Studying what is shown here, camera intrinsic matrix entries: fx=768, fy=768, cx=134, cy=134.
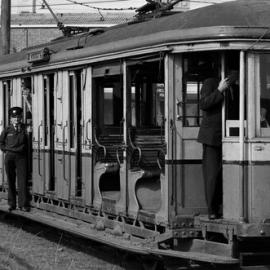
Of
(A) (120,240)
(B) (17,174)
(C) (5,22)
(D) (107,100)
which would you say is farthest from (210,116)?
(C) (5,22)

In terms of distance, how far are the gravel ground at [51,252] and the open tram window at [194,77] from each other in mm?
2151

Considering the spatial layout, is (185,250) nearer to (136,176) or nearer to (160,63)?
(136,176)

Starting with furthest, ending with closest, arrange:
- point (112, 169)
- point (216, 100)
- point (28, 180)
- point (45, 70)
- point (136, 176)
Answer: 1. point (28, 180)
2. point (45, 70)
3. point (112, 169)
4. point (136, 176)
5. point (216, 100)

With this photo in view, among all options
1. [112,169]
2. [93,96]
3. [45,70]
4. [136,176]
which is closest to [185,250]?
[136,176]

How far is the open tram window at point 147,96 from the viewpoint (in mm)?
9375

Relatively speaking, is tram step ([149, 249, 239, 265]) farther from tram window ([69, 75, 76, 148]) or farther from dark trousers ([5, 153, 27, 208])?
dark trousers ([5, 153, 27, 208])

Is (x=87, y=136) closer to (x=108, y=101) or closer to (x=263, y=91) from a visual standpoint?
(x=108, y=101)

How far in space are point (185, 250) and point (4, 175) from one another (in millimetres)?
6015

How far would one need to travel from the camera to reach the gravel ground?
952 cm

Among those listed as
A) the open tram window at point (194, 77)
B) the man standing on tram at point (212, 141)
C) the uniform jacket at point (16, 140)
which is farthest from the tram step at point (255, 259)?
the uniform jacket at point (16, 140)

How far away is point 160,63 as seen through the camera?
8180 mm

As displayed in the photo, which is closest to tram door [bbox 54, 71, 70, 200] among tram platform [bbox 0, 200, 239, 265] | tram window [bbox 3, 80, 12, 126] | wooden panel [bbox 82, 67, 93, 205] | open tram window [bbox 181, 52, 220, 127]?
tram platform [bbox 0, 200, 239, 265]

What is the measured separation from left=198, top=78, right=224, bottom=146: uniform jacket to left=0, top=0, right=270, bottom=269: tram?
0.39 ft

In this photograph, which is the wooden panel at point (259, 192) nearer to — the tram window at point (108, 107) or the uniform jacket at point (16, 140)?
the tram window at point (108, 107)
